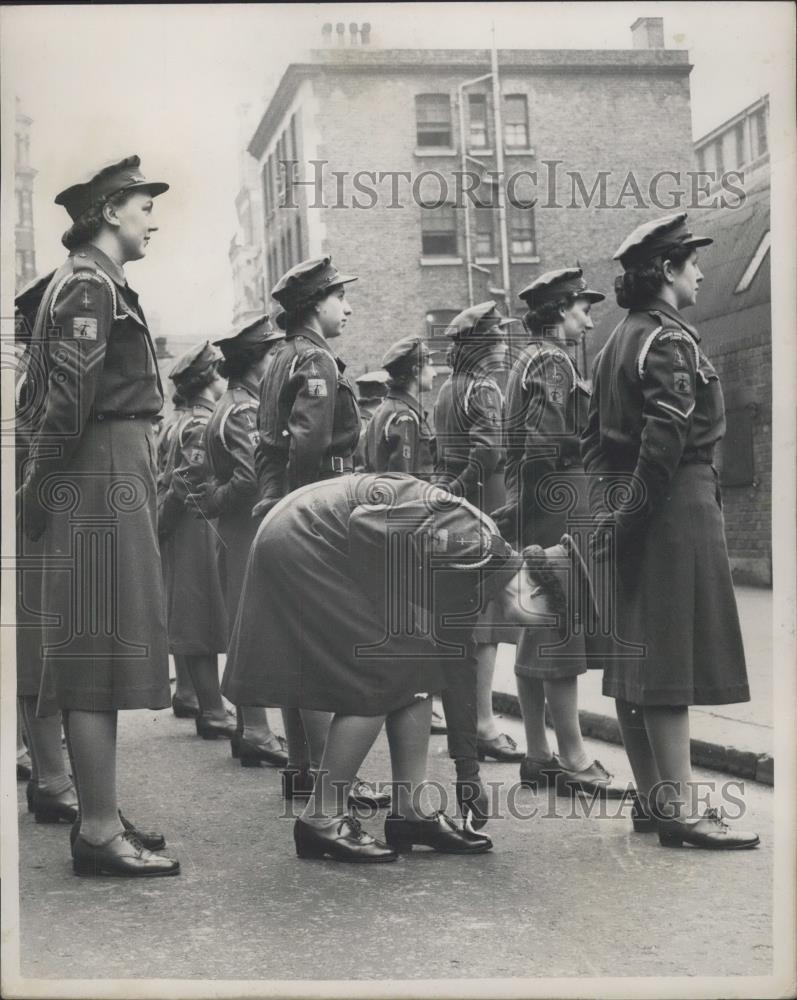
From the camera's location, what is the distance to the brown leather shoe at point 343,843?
5848mm

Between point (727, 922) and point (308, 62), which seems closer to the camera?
point (727, 922)

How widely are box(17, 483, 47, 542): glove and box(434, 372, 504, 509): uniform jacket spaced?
147 inches

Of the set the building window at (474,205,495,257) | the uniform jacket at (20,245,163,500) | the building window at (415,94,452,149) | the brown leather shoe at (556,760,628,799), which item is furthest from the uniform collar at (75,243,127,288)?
the building window at (474,205,495,257)

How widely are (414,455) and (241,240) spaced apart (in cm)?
245

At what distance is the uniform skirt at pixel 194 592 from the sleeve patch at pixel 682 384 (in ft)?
14.7

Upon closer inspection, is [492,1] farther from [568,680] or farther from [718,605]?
[568,680]

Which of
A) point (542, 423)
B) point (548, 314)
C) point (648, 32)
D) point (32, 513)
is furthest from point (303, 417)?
point (648, 32)

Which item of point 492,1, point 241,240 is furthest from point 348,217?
point 492,1

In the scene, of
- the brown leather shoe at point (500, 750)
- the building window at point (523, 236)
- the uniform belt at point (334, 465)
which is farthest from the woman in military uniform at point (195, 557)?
the building window at point (523, 236)

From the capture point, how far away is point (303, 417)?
711cm

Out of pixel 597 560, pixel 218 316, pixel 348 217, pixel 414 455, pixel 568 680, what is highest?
pixel 348 217

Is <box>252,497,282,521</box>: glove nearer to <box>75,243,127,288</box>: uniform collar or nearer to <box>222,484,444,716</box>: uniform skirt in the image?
<box>222,484,444,716</box>: uniform skirt

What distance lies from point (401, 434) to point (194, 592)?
176cm

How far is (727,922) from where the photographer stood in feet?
16.1
